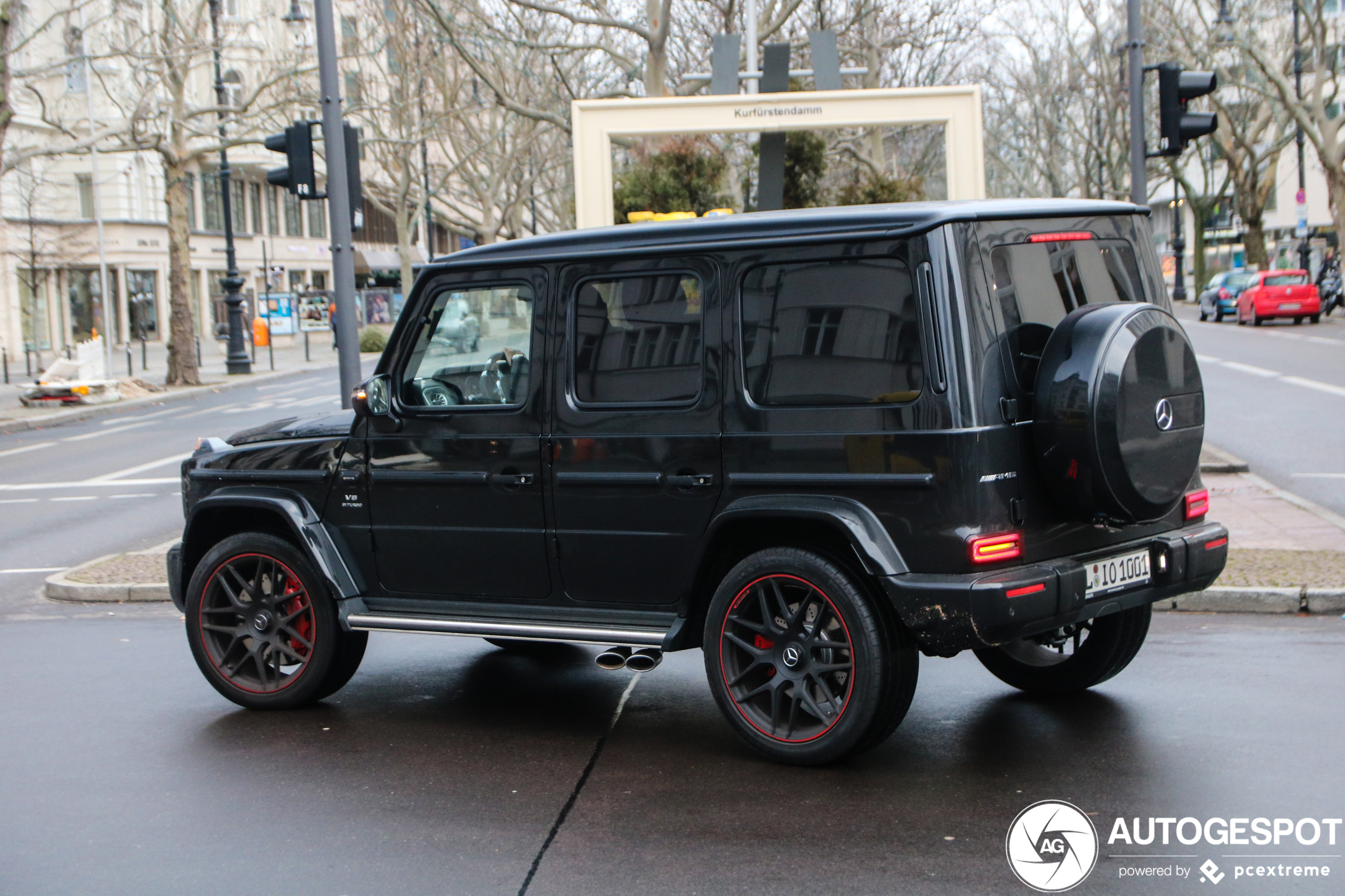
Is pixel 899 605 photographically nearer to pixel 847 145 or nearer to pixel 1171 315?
pixel 1171 315

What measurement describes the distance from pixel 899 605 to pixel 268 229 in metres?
64.9

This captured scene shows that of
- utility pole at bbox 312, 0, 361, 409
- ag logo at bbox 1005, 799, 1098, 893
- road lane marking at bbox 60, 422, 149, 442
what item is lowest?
ag logo at bbox 1005, 799, 1098, 893

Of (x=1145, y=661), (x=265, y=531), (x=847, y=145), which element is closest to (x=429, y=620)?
(x=265, y=531)

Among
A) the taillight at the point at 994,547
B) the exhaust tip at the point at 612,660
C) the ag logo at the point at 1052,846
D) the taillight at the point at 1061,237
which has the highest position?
the taillight at the point at 1061,237

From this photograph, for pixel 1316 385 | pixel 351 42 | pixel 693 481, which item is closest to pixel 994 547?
pixel 693 481

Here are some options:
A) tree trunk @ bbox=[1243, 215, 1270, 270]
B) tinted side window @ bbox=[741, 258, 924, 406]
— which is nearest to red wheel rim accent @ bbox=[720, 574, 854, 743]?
tinted side window @ bbox=[741, 258, 924, 406]

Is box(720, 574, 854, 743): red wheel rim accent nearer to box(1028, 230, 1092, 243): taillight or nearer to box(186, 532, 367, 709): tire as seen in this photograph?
box(1028, 230, 1092, 243): taillight

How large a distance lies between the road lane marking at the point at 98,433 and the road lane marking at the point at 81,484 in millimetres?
5517

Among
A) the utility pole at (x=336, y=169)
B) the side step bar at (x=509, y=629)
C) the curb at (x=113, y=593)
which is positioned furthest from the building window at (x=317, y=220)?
the side step bar at (x=509, y=629)

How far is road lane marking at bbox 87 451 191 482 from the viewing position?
16083 millimetres

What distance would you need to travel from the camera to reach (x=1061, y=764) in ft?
16.8

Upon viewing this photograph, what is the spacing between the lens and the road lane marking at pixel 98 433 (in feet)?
70.4

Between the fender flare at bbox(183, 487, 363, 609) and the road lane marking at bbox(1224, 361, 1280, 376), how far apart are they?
20.6 m

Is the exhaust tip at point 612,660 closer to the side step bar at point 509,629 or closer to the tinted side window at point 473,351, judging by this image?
the side step bar at point 509,629
